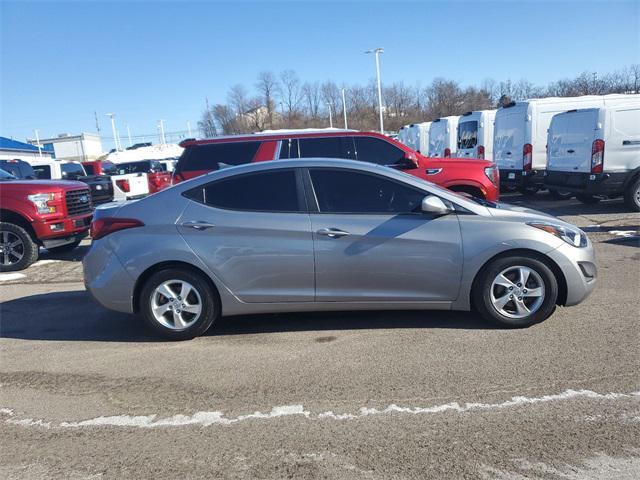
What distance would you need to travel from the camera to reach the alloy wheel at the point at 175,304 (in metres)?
4.49

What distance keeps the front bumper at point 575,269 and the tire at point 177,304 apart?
3176 mm

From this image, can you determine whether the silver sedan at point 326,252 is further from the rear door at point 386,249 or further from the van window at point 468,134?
the van window at point 468,134

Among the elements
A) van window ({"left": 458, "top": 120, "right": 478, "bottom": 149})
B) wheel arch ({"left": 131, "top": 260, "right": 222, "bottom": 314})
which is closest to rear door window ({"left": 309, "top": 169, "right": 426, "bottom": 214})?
wheel arch ({"left": 131, "top": 260, "right": 222, "bottom": 314})

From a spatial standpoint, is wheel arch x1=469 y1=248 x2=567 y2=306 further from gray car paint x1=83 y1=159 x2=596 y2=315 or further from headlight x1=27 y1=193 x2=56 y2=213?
headlight x1=27 y1=193 x2=56 y2=213

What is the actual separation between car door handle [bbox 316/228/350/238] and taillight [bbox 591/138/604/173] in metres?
8.47

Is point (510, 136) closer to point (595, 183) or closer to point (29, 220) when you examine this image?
point (595, 183)

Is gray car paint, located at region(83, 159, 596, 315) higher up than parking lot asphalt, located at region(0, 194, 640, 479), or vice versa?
gray car paint, located at region(83, 159, 596, 315)

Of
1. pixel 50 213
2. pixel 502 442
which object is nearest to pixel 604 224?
pixel 502 442

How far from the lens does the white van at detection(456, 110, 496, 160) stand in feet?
50.9

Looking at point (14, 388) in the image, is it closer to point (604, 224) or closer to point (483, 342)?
point (483, 342)

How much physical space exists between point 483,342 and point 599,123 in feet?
27.8

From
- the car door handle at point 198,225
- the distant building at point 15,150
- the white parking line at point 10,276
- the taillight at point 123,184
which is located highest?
the distant building at point 15,150

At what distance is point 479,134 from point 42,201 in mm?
12649

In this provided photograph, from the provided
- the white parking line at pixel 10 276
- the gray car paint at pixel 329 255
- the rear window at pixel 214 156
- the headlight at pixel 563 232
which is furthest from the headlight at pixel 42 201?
the headlight at pixel 563 232
